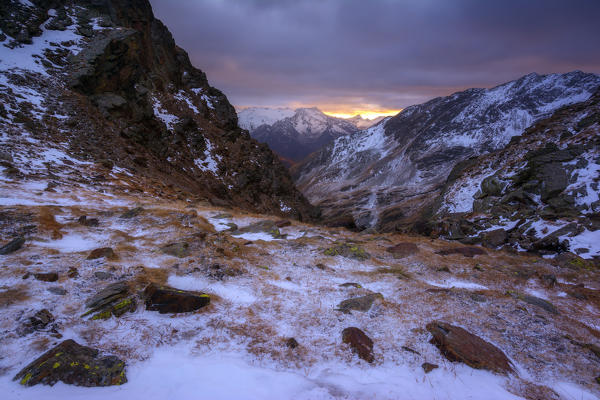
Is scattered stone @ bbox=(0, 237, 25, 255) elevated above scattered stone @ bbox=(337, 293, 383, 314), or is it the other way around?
scattered stone @ bbox=(337, 293, 383, 314)

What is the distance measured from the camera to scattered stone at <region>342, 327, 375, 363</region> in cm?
585

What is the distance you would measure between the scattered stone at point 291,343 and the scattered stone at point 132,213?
11186mm

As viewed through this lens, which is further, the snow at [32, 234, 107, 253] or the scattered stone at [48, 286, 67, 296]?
the snow at [32, 234, 107, 253]

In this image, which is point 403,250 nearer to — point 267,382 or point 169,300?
point 267,382

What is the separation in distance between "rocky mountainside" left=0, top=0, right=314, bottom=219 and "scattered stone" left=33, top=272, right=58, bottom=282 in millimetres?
10586

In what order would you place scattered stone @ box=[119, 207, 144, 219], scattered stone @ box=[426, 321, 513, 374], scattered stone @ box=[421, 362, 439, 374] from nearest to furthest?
1. scattered stone @ box=[421, 362, 439, 374]
2. scattered stone @ box=[426, 321, 513, 374]
3. scattered stone @ box=[119, 207, 144, 219]

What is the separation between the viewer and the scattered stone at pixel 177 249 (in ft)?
32.9

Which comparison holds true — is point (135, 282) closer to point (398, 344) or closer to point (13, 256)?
point (13, 256)

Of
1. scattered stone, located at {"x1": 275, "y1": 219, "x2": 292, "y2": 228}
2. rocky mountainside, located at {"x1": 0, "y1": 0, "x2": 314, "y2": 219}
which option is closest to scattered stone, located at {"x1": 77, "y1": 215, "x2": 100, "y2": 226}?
rocky mountainside, located at {"x1": 0, "y1": 0, "x2": 314, "y2": 219}

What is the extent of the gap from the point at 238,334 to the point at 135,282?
132 inches

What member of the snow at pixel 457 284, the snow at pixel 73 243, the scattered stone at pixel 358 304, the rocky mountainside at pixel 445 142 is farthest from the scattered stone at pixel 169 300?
the rocky mountainside at pixel 445 142

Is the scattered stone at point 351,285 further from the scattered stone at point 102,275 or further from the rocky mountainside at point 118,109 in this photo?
the rocky mountainside at point 118,109

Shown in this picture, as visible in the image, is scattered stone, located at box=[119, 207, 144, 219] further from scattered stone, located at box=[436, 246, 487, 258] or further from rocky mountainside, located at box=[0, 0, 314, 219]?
scattered stone, located at box=[436, 246, 487, 258]

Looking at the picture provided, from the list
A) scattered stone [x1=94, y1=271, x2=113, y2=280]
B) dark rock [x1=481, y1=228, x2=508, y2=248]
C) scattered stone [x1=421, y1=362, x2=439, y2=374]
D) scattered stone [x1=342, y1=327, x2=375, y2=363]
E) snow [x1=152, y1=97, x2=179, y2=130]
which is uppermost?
snow [x1=152, y1=97, x2=179, y2=130]
